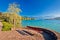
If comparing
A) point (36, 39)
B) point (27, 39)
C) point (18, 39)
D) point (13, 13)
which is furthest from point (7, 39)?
point (13, 13)

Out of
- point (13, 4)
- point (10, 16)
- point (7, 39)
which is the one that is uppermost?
point (13, 4)

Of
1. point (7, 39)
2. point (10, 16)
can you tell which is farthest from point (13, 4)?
point (7, 39)

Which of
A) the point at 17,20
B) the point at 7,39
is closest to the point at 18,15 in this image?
the point at 17,20

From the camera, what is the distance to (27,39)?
314 inches

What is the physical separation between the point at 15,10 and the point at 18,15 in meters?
1.01

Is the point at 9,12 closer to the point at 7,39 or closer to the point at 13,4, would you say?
the point at 13,4

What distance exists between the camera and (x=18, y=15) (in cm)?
2341

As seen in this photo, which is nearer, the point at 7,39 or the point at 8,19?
the point at 7,39

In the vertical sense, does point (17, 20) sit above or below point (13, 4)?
below

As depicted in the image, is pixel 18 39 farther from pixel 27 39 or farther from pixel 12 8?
pixel 12 8

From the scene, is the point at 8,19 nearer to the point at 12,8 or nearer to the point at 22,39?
the point at 12,8

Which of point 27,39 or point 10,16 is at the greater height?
point 10,16

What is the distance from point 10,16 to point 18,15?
133 centimetres

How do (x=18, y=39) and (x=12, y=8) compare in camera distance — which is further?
(x=12, y=8)
